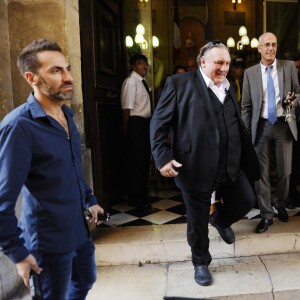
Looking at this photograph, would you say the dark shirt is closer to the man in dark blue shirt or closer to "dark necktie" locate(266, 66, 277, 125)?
the man in dark blue shirt

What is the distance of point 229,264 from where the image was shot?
3.37 m

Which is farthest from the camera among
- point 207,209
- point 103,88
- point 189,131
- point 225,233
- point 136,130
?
point 136,130

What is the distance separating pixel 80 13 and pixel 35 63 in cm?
222

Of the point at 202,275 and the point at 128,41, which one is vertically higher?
the point at 128,41

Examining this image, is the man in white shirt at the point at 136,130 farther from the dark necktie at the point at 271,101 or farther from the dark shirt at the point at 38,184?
the dark shirt at the point at 38,184

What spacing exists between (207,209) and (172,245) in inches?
27.7

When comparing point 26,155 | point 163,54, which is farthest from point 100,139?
point 163,54

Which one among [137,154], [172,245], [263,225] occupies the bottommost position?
[172,245]

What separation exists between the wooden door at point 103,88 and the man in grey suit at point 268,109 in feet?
5.32

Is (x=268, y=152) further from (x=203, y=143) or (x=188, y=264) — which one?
(x=188, y=264)

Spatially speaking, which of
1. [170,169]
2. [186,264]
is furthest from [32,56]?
[186,264]

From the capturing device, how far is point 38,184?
5.44 feet

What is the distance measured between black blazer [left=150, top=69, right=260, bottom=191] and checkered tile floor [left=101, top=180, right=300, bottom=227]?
1.33 metres

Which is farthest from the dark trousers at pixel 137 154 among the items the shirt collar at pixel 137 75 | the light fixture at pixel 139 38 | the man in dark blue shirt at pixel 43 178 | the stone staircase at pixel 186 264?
the man in dark blue shirt at pixel 43 178
